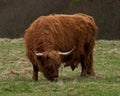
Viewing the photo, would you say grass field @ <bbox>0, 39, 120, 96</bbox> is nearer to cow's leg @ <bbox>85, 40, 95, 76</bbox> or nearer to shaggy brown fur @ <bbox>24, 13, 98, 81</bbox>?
cow's leg @ <bbox>85, 40, 95, 76</bbox>

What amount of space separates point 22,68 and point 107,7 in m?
16.1

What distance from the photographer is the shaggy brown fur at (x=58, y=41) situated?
9.82 m

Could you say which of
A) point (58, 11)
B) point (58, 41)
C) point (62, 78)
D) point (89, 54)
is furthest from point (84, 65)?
point (58, 11)

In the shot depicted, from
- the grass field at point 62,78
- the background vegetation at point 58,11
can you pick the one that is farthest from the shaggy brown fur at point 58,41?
the background vegetation at point 58,11

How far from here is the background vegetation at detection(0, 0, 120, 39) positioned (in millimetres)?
28328

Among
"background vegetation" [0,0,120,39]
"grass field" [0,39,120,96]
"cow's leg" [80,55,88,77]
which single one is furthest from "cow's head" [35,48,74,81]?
"background vegetation" [0,0,120,39]

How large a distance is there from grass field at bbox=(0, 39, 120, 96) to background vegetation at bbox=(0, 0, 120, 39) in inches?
255

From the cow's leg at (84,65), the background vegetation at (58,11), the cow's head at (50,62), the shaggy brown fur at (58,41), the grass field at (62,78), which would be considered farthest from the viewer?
the background vegetation at (58,11)

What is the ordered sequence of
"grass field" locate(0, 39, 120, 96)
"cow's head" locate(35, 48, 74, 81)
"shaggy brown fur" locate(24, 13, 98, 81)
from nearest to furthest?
"grass field" locate(0, 39, 120, 96), "cow's head" locate(35, 48, 74, 81), "shaggy brown fur" locate(24, 13, 98, 81)

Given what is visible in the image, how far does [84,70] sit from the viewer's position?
11805 mm

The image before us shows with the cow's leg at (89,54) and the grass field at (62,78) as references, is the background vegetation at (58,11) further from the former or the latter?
the cow's leg at (89,54)

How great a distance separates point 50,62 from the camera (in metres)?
9.70

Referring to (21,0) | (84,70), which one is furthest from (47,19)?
(21,0)

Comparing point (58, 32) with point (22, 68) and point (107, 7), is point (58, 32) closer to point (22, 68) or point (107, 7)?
point (22, 68)
